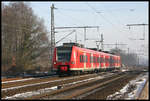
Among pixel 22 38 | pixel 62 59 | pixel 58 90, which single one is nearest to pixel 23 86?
pixel 58 90

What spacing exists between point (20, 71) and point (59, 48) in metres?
9.25

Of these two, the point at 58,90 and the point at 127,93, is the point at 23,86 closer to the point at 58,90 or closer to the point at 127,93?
the point at 58,90

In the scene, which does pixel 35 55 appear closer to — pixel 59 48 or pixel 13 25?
pixel 13 25

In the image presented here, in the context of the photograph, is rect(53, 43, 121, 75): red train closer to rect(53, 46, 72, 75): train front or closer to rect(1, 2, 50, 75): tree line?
rect(53, 46, 72, 75): train front

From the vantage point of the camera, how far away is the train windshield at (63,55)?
24.5 meters

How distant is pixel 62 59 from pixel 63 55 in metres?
0.38

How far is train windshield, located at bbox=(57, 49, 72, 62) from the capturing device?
24.5 meters

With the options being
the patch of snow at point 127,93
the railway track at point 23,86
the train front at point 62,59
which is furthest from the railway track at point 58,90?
the train front at point 62,59

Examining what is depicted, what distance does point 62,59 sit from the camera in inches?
976

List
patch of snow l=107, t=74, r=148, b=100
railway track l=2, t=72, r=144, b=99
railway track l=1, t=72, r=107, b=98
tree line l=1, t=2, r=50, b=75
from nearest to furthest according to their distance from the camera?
patch of snow l=107, t=74, r=148, b=100 < railway track l=2, t=72, r=144, b=99 < railway track l=1, t=72, r=107, b=98 < tree line l=1, t=2, r=50, b=75

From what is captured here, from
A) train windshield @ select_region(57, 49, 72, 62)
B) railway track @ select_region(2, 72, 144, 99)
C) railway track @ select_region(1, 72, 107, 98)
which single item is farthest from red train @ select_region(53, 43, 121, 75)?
railway track @ select_region(2, 72, 144, 99)

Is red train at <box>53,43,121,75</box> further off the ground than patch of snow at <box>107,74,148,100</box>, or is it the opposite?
red train at <box>53,43,121,75</box>

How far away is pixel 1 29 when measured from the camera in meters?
33.8

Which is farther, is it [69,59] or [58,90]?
[69,59]
